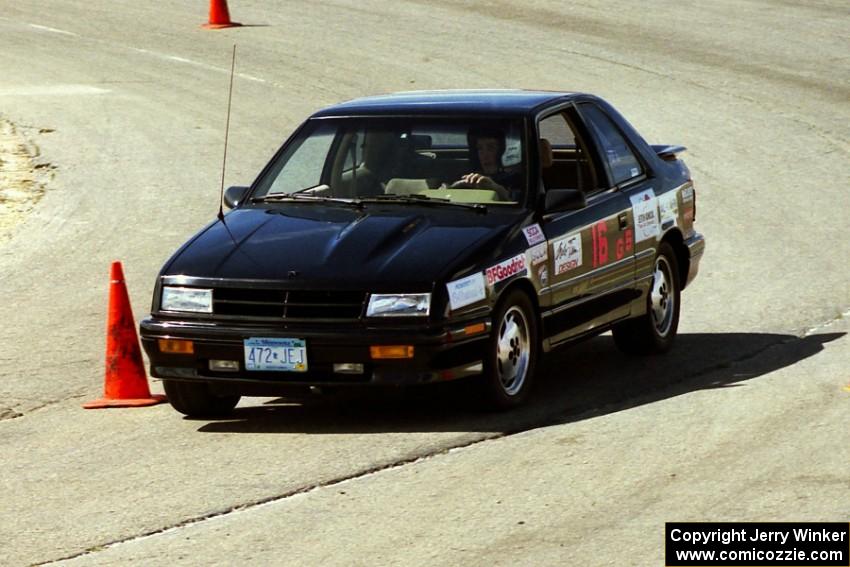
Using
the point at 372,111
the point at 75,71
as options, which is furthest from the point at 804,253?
the point at 75,71

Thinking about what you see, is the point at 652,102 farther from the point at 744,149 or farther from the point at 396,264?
the point at 396,264

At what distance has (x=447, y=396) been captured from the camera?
28.8 feet

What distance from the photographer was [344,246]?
881 cm

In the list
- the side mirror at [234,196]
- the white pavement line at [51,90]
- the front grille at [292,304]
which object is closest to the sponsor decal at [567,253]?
the front grille at [292,304]

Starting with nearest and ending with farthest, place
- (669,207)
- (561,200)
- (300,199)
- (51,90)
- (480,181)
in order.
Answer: (561,200)
(480,181)
(300,199)
(669,207)
(51,90)

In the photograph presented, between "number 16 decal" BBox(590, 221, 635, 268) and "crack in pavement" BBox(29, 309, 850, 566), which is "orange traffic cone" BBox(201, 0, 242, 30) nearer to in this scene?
"crack in pavement" BBox(29, 309, 850, 566)

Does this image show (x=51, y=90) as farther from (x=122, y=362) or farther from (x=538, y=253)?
(x=538, y=253)

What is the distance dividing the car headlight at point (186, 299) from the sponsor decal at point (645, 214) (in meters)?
2.90

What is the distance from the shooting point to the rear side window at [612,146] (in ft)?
34.2

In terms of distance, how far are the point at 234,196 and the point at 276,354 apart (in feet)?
5.45

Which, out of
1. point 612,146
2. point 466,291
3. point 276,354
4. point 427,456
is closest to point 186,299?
point 276,354

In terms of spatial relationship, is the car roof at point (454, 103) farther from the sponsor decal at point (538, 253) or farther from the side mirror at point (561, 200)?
the sponsor decal at point (538, 253)

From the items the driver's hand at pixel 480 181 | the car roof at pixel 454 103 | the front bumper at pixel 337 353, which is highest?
the car roof at pixel 454 103

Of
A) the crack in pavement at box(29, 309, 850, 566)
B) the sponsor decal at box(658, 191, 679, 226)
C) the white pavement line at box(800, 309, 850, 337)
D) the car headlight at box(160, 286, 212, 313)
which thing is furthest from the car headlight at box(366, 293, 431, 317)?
the white pavement line at box(800, 309, 850, 337)
